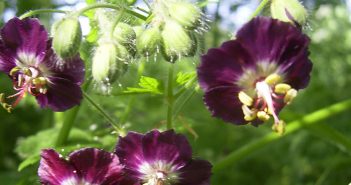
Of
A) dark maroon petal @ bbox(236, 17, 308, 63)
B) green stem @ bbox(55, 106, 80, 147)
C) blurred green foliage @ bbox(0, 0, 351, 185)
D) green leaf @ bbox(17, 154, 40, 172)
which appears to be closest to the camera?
dark maroon petal @ bbox(236, 17, 308, 63)

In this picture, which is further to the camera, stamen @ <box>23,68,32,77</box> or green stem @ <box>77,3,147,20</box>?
stamen @ <box>23,68,32,77</box>

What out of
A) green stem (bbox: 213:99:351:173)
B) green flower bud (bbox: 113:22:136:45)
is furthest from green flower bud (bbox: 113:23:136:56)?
green stem (bbox: 213:99:351:173)

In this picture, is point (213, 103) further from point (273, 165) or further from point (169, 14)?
point (273, 165)

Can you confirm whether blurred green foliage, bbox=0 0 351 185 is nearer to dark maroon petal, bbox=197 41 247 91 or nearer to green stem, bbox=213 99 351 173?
green stem, bbox=213 99 351 173

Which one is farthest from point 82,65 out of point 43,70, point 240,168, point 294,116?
point 240,168

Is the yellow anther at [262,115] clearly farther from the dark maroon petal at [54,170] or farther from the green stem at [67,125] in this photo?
the green stem at [67,125]

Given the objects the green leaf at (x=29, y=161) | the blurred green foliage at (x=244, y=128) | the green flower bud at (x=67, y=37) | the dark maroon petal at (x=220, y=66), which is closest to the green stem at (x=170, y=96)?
the dark maroon petal at (x=220, y=66)

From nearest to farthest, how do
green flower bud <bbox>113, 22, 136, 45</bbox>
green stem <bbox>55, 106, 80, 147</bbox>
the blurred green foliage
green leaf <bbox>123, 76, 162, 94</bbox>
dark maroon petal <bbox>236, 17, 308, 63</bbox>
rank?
dark maroon petal <bbox>236, 17, 308, 63</bbox> → green flower bud <bbox>113, 22, 136, 45</bbox> → green leaf <bbox>123, 76, 162, 94</bbox> → green stem <bbox>55, 106, 80, 147</bbox> → the blurred green foliage
